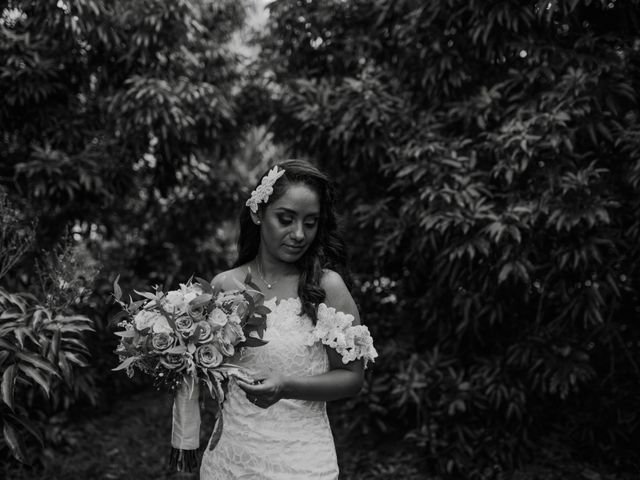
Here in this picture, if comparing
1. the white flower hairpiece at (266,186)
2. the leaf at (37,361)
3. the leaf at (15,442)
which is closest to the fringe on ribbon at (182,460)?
the white flower hairpiece at (266,186)

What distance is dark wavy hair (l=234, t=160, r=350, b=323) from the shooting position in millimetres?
2568

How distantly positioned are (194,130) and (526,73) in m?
2.53

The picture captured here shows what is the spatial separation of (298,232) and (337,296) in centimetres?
30

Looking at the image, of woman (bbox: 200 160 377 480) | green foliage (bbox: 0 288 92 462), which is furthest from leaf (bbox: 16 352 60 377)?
woman (bbox: 200 160 377 480)

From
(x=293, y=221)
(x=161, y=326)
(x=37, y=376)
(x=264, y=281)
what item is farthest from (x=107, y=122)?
(x=161, y=326)

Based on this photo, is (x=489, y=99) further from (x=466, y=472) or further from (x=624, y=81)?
(x=466, y=472)

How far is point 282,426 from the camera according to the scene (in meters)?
2.53

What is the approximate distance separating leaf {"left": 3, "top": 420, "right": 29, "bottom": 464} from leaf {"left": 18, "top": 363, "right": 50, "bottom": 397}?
0.37 meters

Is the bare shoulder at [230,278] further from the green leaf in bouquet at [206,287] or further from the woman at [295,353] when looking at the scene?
the green leaf in bouquet at [206,287]

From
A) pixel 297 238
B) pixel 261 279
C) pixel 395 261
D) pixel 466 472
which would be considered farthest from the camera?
pixel 395 261

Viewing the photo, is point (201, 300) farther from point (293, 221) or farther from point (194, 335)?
point (293, 221)

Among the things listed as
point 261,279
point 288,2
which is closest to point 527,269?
point 261,279

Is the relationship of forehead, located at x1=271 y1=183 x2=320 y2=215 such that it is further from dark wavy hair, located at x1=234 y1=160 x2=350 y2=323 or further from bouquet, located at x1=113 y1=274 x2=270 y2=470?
bouquet, located at x1=113 y1=274 x2=270 y2=470

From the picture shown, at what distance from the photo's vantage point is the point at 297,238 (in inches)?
98.2
